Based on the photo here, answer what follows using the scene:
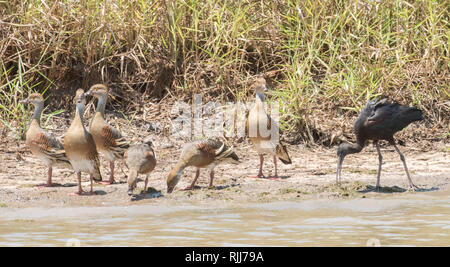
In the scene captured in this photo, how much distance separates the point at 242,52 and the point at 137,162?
3723mm

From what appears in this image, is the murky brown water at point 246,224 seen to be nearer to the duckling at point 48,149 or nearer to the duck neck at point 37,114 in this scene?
the duckling at point 48,149

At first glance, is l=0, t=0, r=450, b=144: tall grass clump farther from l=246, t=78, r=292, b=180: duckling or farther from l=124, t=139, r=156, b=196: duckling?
l=124, t=139, r=156, b=196: duckling

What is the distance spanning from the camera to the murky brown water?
23.1 ft

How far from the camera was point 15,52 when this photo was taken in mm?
11508

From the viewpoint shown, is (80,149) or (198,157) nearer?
(80,149)

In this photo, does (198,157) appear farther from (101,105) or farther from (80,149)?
(101,105)

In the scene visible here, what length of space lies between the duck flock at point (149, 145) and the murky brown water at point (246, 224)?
0.61m

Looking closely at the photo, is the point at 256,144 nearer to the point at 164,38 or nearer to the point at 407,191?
the point at 407,191

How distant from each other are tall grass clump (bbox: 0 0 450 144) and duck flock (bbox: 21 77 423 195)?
1.23m

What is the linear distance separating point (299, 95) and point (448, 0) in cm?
305

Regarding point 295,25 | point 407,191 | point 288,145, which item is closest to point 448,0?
point 295,25

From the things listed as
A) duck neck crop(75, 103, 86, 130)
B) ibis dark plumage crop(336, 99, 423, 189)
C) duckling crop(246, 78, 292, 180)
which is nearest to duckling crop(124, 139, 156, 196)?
duck neck crop(75, 103, 86, 130)

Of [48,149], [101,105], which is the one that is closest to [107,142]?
[101,105]

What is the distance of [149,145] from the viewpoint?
901 centimetres
